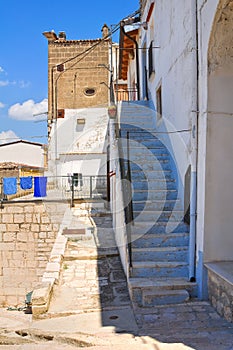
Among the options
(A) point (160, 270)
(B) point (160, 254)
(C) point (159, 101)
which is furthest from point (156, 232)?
(C) point (159, 101)

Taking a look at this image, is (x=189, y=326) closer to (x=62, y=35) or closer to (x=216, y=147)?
(x=216, y=147)

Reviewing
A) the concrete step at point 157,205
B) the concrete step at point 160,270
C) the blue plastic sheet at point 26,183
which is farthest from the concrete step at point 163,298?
the blue plastic sheet at point 26,183

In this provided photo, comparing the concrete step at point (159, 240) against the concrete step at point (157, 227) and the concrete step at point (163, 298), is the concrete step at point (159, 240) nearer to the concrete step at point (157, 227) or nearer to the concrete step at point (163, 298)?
the concrete step at point (157, 227)

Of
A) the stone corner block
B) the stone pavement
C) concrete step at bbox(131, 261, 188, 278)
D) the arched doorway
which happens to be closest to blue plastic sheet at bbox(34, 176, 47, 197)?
the stone pavement

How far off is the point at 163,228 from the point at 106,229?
12.2ft

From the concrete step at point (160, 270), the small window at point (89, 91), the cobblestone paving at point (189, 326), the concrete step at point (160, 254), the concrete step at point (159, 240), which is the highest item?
the small window at point (89, 91)

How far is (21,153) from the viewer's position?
33.4m

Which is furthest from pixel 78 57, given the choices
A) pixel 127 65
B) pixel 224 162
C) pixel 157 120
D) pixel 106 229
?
pixel 224 162

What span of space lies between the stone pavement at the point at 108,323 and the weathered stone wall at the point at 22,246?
13.7 feet

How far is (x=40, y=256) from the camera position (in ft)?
37.3

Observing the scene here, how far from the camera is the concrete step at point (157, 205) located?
7.09 meters

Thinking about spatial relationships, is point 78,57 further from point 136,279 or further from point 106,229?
point 136,279

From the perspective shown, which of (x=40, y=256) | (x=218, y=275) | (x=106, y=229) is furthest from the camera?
(x=40, y=256)

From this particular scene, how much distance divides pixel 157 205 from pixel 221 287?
8.97 feet
